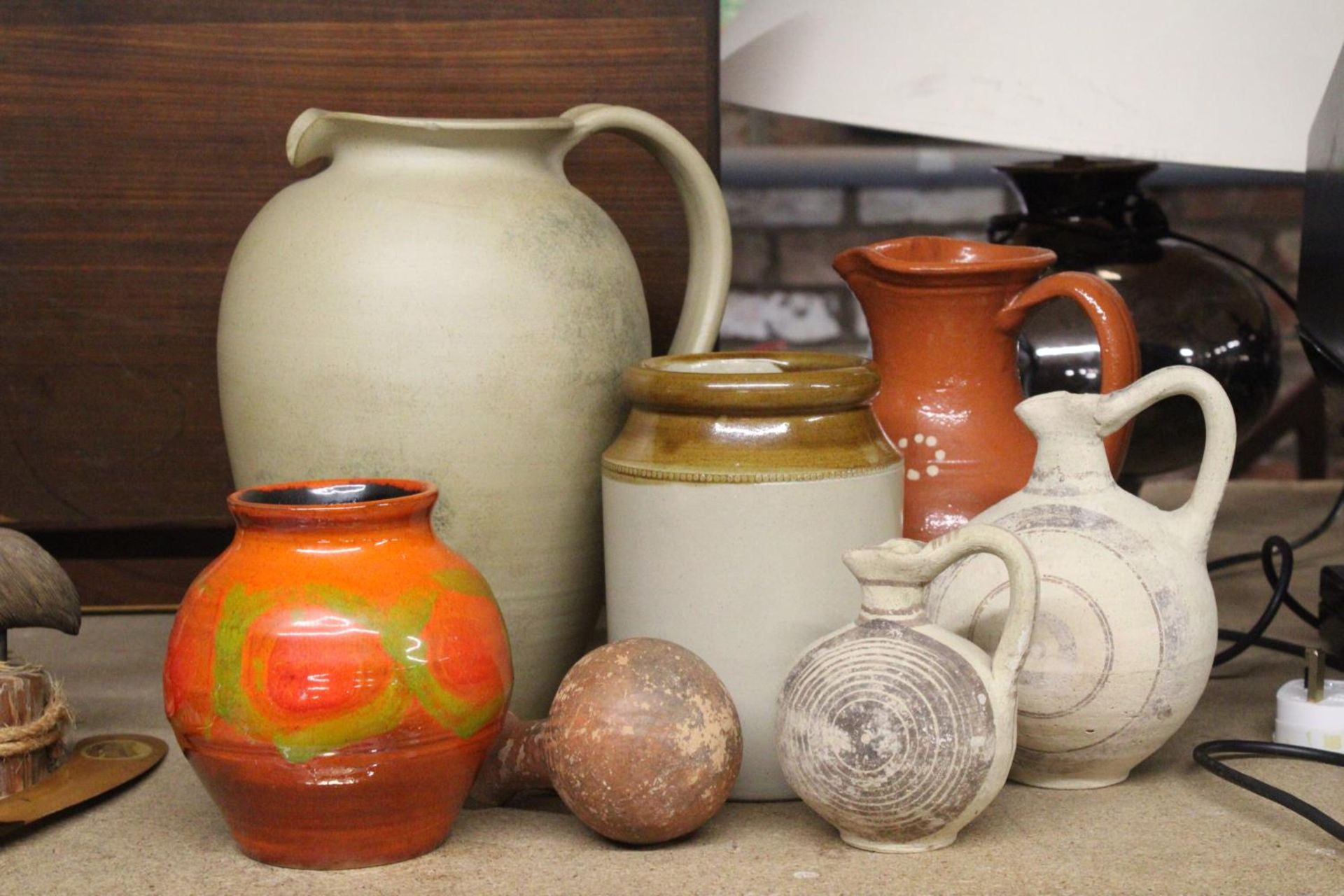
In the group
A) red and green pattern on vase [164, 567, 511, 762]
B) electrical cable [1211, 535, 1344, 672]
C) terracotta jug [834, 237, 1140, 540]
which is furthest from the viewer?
electrical cable [1211, 535, 1344, 672]

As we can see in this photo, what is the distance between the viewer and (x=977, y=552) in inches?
26.6

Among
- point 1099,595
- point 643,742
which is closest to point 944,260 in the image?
point 1099,595

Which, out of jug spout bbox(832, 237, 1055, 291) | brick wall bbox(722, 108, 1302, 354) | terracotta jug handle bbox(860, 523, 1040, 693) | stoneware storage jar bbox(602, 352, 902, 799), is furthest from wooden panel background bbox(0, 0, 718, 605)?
brick wall bbox(722, 108, 1302, 354)

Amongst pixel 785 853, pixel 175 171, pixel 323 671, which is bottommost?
pixel 785 853

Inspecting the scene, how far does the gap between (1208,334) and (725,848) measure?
63 centimetres

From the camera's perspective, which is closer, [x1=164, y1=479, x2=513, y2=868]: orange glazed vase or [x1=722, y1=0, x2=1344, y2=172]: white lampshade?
[x1=164, y1=479, x2=513, y2=868]: orange glazed vase

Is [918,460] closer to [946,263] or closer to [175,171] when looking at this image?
[946,263]

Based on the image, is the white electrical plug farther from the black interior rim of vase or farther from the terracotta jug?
the black interior rim of vase

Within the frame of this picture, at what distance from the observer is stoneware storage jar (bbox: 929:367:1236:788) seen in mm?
710

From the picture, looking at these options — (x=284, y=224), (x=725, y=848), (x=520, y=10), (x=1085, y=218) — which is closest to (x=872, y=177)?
(x=1085, y=218)

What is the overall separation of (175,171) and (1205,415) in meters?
0.74

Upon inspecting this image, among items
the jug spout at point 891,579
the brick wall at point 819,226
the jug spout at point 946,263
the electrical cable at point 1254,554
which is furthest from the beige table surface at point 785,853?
the brick wall at point 819,226

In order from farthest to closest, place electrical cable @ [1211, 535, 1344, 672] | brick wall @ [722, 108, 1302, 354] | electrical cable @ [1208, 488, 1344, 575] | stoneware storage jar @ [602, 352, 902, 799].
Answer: brick wall @ [722, 108, 1302, 354], electrical cable @ [1208, 488, 1344, 575], electrical cable @ [1211, 535, 1344, 672], stoneware storage jar @ [602, 352, 902, 799]

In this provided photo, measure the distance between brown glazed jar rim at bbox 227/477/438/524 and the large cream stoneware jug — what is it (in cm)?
5
